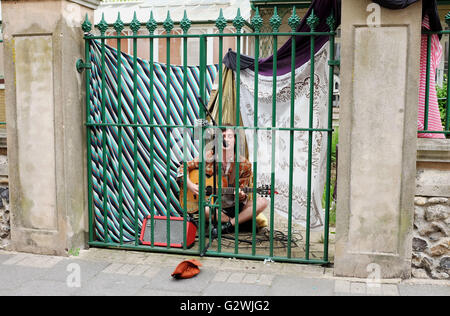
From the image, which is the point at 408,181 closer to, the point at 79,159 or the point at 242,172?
the point at 242,172

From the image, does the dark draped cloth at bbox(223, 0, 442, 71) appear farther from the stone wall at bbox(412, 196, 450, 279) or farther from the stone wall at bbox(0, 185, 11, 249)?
the stone wall at bbox(0, 185, 11, 249)

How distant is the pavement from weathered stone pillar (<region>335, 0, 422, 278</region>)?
0.27 m

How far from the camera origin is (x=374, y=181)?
453 cm

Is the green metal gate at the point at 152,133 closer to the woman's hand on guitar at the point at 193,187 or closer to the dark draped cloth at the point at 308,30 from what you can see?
the dark draped cloth at the point at 308,30

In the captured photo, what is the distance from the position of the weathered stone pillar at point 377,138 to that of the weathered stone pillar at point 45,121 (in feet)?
9.01

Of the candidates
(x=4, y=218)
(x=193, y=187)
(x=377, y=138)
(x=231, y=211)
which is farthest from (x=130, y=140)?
(x=377, y=138)

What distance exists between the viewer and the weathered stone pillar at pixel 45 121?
5.14 metres

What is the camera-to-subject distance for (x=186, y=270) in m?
4.73

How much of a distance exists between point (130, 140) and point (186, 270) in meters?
1.77

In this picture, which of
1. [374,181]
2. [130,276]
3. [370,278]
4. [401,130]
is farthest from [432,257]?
[130,276]

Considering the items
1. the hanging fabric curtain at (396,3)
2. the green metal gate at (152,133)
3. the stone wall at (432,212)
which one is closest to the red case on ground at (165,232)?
the green metal gate at (152,133)

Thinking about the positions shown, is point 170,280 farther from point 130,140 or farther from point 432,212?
point 432,212

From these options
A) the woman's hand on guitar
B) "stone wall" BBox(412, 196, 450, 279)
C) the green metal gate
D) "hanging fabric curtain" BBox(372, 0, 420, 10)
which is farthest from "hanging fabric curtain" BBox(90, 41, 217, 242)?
"stone wall" BBox(412, 196, 450, 279)
